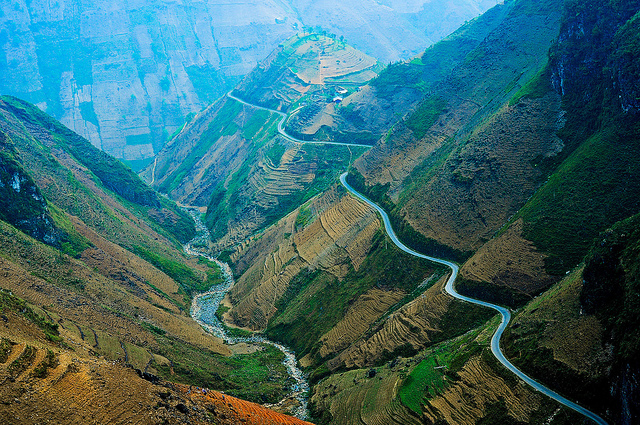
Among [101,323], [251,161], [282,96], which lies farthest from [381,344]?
[282,96]

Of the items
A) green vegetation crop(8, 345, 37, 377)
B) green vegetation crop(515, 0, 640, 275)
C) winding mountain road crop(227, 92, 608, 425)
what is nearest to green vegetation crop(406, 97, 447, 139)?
winding mountain road crop(227, 92, 608, 425)

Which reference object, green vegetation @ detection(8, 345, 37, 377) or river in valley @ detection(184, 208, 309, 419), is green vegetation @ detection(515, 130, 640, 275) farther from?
green vegetation @ detection(8, 345, 37, 377)

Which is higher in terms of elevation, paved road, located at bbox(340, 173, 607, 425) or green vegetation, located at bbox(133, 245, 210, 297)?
paved road, located at bbox(340, 173, 607, 425)

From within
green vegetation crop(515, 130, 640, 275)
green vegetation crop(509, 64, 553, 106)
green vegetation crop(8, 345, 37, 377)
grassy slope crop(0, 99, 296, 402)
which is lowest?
grassy slope crop(0, 99, 296, 402)

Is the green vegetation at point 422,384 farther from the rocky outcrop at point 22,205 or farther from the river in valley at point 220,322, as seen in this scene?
the rocky outcrop at point 22,205

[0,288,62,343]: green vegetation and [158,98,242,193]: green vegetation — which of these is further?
[158,98,242,193]: green vegetation

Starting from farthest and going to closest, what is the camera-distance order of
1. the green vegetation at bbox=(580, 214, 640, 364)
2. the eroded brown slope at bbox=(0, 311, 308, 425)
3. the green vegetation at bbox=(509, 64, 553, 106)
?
the green vegetation at bbox=(509, 64, 553, 106) → the green vegetation at bbox=(580, 214, 640, 364) → the eroded brown slope at bbox=(0, 311, 308, 425)

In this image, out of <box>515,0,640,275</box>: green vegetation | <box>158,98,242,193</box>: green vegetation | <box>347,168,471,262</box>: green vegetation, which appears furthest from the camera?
<box>158,98,242,193</box>: green vegetation

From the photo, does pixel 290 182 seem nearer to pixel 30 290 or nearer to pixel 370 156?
pixel 370 156
